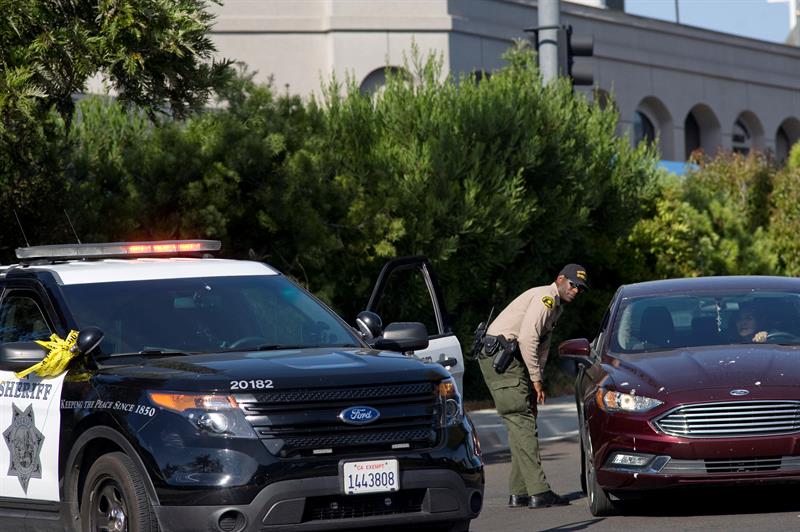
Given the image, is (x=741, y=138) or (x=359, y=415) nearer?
(x=359, y=415)

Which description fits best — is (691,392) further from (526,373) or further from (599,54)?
(599,54)

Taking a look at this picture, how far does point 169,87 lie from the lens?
47.8 ft

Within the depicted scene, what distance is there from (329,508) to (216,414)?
69 centimetres

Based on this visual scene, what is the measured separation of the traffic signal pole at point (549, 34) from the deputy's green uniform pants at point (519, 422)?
8.61m

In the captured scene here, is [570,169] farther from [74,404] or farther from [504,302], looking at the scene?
[74,404]

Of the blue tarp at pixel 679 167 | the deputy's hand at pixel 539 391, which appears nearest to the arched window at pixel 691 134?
the blue tarp at pixel 679 167

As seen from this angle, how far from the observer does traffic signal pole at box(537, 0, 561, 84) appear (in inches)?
773

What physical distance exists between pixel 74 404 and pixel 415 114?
13.5 m

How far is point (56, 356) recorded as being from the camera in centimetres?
810

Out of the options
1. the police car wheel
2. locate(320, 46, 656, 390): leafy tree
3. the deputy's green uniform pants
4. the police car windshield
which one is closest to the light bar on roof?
the police car windshield

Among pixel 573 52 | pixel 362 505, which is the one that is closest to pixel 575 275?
pixel 362 505

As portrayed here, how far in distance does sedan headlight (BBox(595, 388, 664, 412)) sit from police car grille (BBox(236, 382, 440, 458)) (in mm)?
2930

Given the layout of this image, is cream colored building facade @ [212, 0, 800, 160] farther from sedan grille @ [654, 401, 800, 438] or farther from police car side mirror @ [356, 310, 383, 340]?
sedan grille @ [654, 401, 800, 438]

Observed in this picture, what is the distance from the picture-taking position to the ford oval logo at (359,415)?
7465 mm
